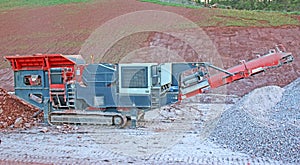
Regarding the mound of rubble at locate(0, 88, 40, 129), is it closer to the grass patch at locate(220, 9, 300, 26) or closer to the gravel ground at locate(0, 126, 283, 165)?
the gravel ground at locate(0, 126, 283, 165)

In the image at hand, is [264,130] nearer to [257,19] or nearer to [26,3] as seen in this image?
[257,19]

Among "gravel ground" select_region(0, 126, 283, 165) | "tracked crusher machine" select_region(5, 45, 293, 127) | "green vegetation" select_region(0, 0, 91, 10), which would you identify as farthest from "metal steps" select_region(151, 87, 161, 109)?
"green vegetation" select_region(0, 0, 91, 10)

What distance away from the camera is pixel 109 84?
26.9 ft

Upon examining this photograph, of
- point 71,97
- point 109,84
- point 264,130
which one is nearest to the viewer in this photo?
point 264,130

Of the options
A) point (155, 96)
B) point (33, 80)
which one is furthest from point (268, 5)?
point (33, 80)

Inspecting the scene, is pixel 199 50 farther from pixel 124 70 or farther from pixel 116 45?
pixel 124 70

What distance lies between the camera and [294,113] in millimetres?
7711

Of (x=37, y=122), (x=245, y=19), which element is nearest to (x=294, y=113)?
(x=37, y=122)

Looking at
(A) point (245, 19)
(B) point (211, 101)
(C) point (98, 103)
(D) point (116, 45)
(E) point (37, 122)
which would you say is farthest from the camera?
(A) point (245, 19)

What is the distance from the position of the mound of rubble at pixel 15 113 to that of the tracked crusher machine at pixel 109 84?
21.6 inches

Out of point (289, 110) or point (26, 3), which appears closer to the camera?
point (289, 110)

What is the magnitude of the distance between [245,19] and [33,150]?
1752cm

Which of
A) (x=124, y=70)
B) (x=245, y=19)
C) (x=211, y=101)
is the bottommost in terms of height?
(x=211, y=101)

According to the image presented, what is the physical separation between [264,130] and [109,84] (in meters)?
3.55
